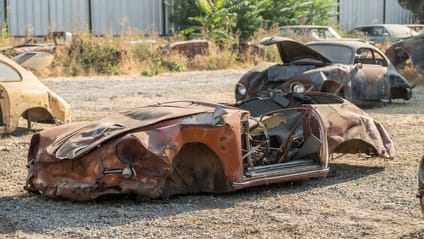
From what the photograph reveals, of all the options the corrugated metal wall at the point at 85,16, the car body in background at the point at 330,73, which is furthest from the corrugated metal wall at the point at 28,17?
the car body in background at the point at 330,73

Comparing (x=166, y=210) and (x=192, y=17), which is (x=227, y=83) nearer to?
(x=192, y=17)

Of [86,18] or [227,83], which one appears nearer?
[227,83]

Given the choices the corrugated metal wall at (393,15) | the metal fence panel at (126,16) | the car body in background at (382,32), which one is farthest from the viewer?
the corrugated metal wall at (393,15)

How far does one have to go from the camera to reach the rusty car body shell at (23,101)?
11164 mm

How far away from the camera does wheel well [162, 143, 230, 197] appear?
24.2 feet

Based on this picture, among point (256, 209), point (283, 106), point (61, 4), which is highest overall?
point (61, 4)

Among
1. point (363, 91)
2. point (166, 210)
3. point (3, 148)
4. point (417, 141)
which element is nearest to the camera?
point (166, 210)

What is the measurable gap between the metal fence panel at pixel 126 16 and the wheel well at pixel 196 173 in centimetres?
2364

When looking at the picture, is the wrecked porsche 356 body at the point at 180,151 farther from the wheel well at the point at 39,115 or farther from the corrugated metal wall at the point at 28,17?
the corrugated metal wall at the point at 28,17

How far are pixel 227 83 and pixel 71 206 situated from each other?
14729mm

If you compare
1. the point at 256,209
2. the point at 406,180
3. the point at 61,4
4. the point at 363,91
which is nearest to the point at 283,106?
the point at 406,180

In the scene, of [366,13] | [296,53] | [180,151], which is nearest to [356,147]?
[180,151]

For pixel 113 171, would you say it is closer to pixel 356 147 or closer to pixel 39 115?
pixel 356 147

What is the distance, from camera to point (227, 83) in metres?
21.6
